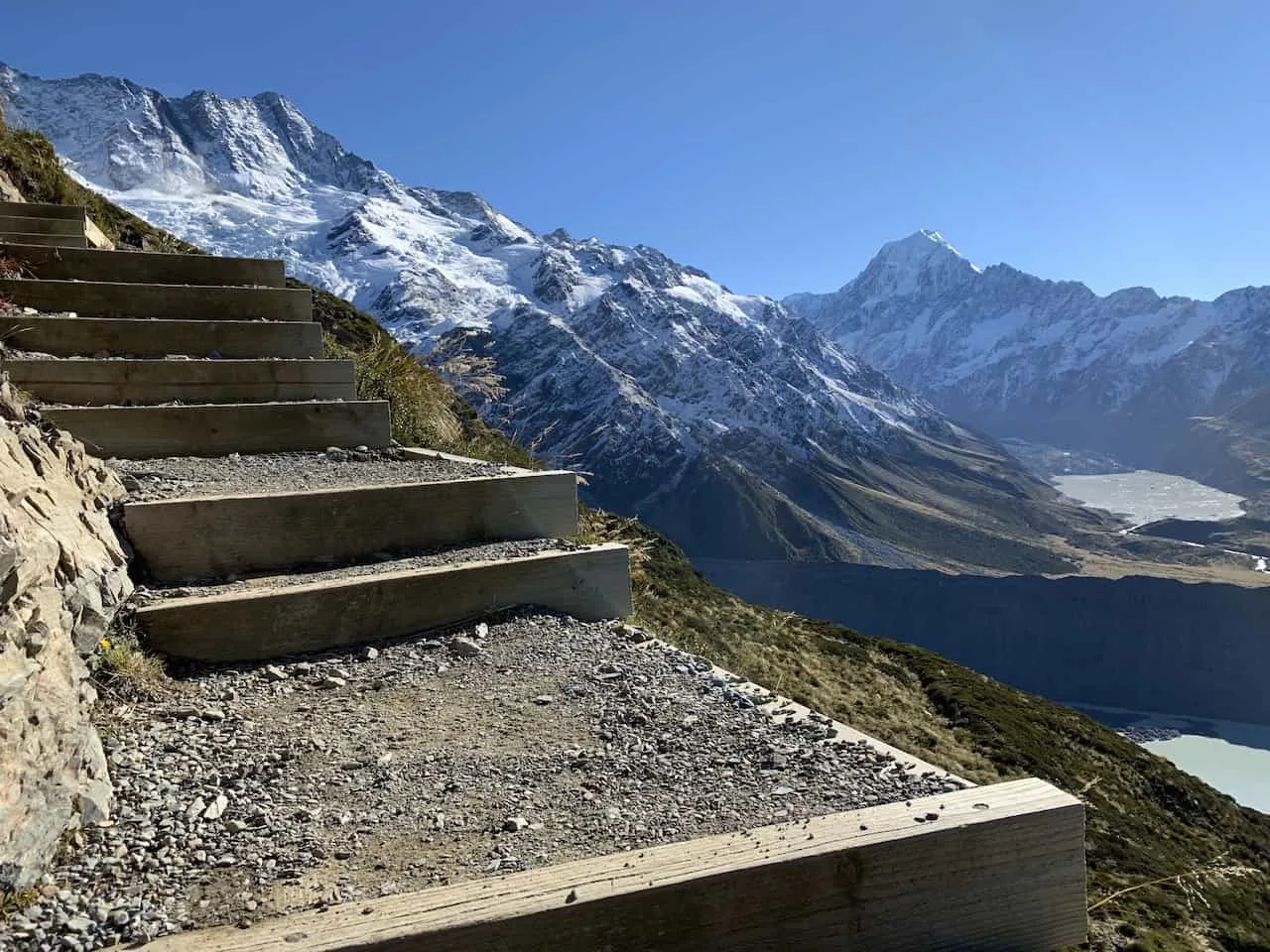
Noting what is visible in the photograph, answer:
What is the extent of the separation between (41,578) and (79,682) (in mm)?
412

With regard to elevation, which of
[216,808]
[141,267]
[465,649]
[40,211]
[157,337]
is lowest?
[216,808]

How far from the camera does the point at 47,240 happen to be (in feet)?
27.3

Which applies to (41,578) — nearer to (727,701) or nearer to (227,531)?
(227,531)

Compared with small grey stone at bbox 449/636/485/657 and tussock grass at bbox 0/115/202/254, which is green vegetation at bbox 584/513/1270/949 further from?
tussock grass at bbox 0/115/202/254

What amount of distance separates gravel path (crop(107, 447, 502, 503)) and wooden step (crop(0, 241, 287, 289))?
3050 millimetres

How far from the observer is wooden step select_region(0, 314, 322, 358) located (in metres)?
6.62

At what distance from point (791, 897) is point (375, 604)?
267 cm

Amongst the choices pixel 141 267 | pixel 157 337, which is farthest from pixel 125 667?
pixel 141 267

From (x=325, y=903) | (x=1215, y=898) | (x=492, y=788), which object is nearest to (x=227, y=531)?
(x=492, y=788)

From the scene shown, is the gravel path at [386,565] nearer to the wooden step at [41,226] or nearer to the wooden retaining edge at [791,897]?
the wooden retaining edge at [791,897]

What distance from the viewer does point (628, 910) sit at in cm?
244

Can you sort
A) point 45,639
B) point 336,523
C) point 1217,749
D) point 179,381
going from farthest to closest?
1. point 1217,749
2. point 179,381
3. point 336,523
4. point 45,639

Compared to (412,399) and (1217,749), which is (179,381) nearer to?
(412,399)

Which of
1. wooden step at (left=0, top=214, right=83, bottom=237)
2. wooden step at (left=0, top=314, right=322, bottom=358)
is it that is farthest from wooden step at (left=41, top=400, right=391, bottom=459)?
wooden step at (left=0, top=214, right=83, bottom=237)
